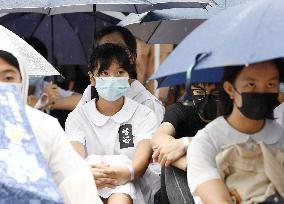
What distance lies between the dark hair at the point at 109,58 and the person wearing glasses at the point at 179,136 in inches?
25.0

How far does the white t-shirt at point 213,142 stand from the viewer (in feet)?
11.9

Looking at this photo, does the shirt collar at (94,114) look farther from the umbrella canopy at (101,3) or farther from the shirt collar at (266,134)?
the shirt collar at (266,134)

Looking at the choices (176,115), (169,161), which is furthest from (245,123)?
(176,115)

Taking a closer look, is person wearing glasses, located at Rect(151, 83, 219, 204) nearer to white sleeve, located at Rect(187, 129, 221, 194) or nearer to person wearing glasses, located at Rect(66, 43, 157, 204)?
person wearing glasses, located at Rect(66, 43, 157, 204)

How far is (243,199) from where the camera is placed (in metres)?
3.54

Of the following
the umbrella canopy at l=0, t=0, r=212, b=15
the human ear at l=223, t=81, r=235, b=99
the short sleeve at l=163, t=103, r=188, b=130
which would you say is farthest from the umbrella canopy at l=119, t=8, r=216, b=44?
the human ear at l=223, t=81, r=235, b=99

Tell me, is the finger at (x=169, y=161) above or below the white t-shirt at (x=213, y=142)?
below

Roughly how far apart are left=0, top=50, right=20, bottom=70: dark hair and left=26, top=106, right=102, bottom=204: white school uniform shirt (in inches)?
11.1

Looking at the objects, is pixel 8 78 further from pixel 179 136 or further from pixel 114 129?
pixel 114 129

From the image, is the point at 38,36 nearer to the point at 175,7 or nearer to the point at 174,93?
the point at 174,93

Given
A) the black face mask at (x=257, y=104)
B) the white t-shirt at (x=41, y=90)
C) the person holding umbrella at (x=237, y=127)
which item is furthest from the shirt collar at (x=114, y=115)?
the black face mask at (x=257, y=104)

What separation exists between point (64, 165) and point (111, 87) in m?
1.94

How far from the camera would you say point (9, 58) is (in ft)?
11.4

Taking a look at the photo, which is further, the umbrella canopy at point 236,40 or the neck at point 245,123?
the neck at point 245,123
